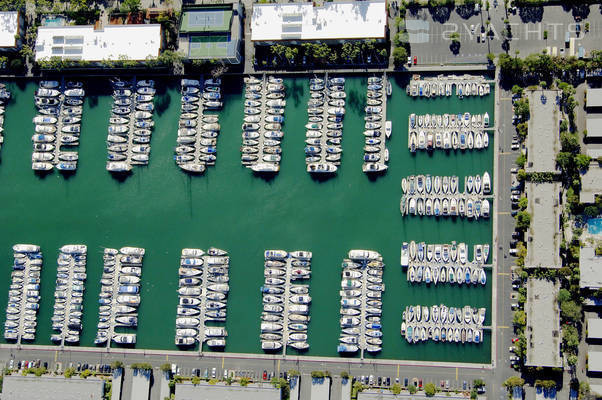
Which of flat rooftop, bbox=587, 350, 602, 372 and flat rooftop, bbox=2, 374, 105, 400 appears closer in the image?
flat rooftop, bbox=587, 350, 602, 372

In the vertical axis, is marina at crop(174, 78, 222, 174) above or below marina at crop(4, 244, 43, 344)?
above

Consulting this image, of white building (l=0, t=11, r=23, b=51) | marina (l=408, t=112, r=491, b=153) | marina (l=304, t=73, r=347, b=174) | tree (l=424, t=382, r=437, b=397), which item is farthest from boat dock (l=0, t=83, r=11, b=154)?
tree (l=424, t=382, r=437, b=397)

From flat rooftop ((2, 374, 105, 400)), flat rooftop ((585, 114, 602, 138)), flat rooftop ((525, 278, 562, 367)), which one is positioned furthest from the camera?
flat rooftop ((2, 374, 105, 400))

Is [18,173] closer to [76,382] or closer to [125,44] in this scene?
[125,44]

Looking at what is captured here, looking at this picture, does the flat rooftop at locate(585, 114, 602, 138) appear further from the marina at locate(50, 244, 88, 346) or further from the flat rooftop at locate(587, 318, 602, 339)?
the marina at locate(50, 244, 88, 346)

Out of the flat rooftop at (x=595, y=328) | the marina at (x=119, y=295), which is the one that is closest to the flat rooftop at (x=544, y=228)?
the flat rooftop at (x=595, y=328)

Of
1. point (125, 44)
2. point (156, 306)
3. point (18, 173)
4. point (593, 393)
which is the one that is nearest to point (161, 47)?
point (125, 44)

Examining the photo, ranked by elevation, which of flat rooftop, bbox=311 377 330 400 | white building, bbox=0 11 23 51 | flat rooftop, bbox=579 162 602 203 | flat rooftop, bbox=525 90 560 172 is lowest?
flat rooftop, bbox=311 377 330 400
